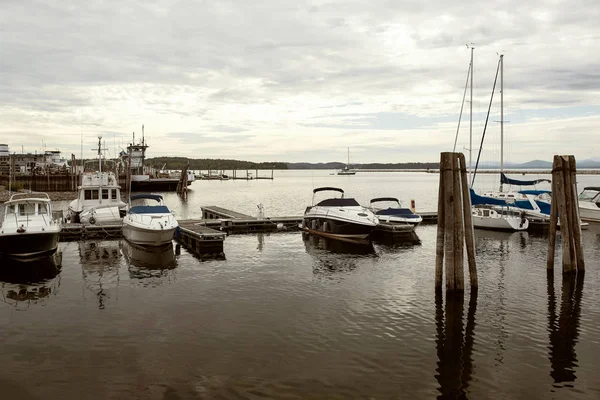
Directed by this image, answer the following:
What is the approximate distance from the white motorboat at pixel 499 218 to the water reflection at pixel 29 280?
28.5 meters

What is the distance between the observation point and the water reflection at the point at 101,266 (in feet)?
63.5

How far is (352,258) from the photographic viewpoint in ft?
86.5

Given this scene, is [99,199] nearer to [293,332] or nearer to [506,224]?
[293,332]

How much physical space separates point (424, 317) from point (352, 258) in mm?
10600

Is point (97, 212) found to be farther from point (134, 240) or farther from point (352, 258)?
point (352, 258)

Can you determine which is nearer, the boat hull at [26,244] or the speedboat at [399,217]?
the boat hull at [26,244]

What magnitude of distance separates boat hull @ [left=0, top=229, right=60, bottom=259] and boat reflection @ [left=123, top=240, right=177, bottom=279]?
3972 mm

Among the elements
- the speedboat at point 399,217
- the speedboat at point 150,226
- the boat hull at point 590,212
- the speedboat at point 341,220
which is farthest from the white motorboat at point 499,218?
the speedboat at point 150,226

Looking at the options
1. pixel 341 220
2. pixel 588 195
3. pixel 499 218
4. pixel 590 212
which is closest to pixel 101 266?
pixel 341 220

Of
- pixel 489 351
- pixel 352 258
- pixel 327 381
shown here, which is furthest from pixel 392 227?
pixel 327 381

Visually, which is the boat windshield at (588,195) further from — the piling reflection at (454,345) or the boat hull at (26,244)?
the boat hull at (26,244)

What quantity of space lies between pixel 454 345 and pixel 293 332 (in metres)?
4.66

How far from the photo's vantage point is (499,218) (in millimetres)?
36781

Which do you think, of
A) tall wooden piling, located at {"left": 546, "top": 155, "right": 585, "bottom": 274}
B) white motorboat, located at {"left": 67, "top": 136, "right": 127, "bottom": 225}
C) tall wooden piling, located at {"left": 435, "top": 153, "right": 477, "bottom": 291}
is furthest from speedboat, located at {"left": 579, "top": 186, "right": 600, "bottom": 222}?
white motorboat, located at {"left": 67, "top": 136, "right": 127, "bottom": 225}
